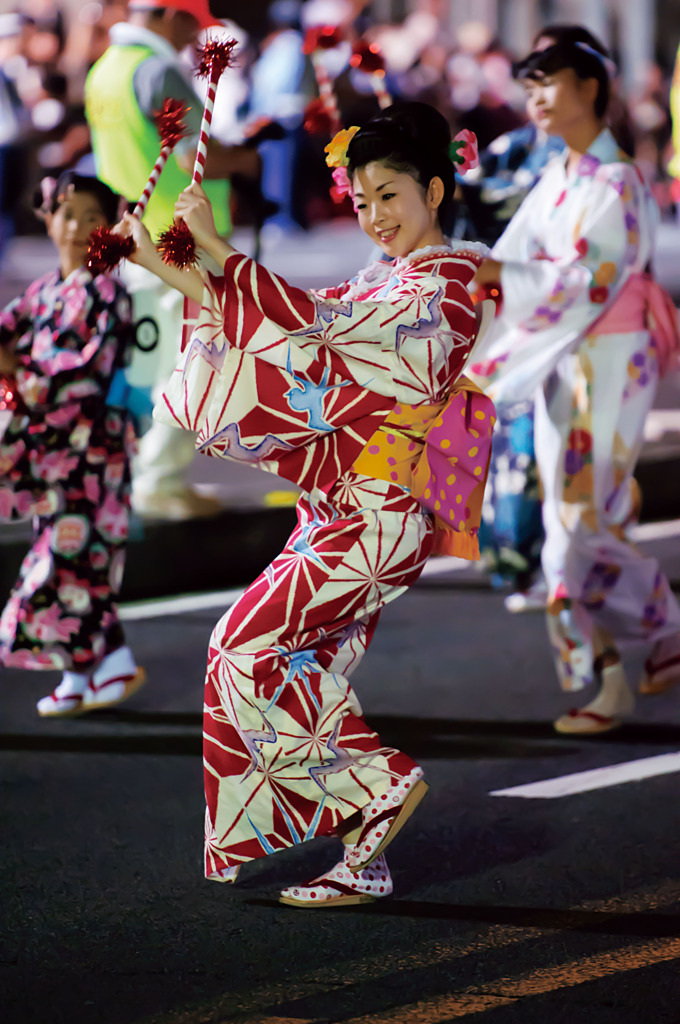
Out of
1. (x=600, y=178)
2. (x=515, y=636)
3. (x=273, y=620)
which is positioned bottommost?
(x=515, y=636)

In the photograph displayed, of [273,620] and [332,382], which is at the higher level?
[332,382]

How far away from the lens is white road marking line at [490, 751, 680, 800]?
3.94 metres

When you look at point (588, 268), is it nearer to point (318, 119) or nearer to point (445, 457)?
point (318, 119)

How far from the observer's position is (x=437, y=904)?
3324 millimetres

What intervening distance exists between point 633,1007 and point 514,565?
2.99 m

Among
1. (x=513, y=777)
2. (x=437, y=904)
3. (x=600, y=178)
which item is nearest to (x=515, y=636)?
(x=513, y=777)

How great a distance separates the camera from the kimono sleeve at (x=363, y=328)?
9.96 feet

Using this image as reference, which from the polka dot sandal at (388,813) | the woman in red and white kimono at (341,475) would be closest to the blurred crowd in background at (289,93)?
the woman in red and white kimono at (341,475)

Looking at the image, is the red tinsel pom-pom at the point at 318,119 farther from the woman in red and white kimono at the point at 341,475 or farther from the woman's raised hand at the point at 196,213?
the woman's raised hand at the point at 196,213

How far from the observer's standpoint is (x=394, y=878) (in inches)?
137

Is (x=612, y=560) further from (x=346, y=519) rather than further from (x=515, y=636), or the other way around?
(x=346, y=519)

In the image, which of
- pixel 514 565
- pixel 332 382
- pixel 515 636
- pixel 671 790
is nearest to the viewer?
pixel 332 382

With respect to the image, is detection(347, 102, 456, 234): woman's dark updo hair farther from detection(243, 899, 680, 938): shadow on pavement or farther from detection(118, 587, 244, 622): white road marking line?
detection(118, 587, 244, 622): white road marking line

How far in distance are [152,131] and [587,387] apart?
227cm
